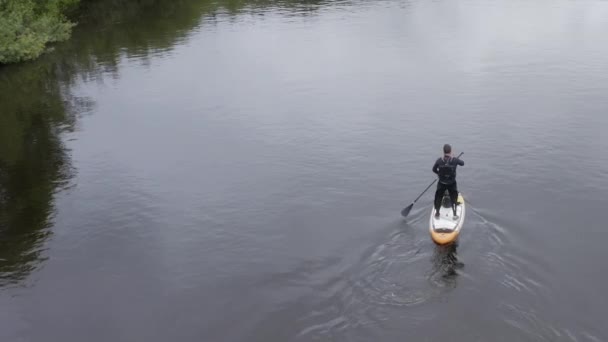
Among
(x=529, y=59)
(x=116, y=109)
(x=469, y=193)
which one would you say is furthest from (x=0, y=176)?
(x=529, y=59)

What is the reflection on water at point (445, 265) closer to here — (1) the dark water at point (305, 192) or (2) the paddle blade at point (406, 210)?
(1) the dark water at point (305, 192)

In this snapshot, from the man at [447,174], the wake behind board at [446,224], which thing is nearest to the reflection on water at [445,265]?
the wake behind board at [446,224]

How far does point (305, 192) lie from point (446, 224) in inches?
328

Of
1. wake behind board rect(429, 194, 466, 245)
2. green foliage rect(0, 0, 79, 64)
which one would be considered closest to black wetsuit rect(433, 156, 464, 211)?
wake behind board rect(429, 194, 466, 245)

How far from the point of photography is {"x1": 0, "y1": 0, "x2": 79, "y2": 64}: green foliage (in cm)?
5562

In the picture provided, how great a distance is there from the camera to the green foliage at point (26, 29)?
5562cm

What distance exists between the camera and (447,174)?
71.6 feet

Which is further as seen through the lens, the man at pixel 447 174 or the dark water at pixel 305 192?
the man at pixel 447 174

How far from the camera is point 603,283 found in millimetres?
19719

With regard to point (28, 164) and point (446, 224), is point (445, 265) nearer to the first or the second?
point (446, 224)

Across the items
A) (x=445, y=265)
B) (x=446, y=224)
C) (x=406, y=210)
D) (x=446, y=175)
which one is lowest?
(x=445, y=265)

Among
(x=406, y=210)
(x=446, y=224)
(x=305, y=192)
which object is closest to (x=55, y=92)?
(x=305, y=192)

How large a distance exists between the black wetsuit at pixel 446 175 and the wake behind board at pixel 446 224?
0.44 meters

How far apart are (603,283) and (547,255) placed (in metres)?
2.16
